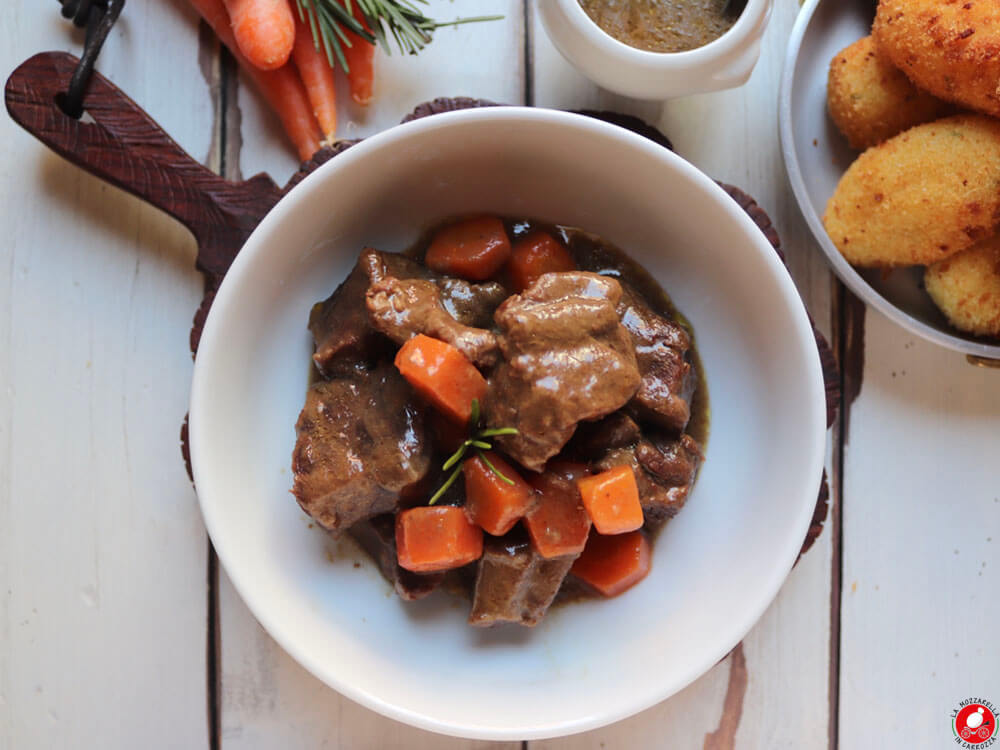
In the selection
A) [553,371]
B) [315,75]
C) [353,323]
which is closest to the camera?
[553,371]

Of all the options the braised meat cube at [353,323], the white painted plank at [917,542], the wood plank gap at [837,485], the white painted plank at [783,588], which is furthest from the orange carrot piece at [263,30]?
the white painted plank at [917,542]

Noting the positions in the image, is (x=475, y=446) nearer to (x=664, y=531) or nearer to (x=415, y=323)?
(x=415, y=323)

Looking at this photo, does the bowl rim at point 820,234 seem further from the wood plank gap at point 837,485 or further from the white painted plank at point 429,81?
the white painted plank at point 429,81

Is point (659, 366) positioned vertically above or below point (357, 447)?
above

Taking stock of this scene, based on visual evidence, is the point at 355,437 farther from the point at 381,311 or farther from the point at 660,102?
the point at 660,102

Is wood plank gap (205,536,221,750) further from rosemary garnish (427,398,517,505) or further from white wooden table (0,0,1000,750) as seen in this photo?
rosemary garnish (427,398,517,505)

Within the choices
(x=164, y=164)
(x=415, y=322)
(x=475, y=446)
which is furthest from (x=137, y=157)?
(x=475, y=446)

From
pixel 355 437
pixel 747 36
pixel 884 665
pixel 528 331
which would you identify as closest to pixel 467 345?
pixel 528 331
